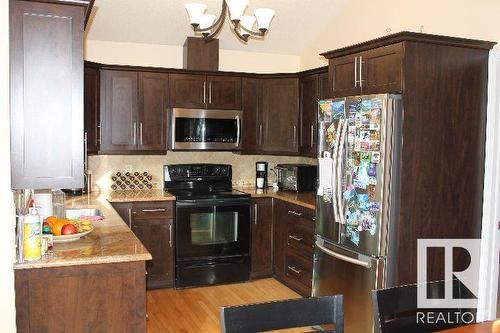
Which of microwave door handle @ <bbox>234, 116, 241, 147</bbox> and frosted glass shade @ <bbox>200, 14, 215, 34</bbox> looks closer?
frosted glass shade @ <bbox>200, 14, 215, 34</bbox>

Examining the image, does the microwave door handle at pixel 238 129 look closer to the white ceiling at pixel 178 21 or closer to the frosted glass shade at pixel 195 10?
the white ceiling at pixel 178 21

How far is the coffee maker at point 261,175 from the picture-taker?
5.42m

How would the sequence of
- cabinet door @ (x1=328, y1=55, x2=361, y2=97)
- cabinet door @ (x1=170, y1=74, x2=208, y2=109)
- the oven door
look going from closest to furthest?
cabinet door @ (x1=328, y1=55, x2=361, y2=97)
the oven door
cabinet door @ (x1=170, y1=74, x2=208, y2=109)

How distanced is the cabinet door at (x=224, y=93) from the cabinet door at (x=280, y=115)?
31cm

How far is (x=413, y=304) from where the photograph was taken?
184 centimetres

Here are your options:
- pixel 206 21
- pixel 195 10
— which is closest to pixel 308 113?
pixel 206 21

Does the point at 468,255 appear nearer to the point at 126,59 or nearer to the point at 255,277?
the point at 255,277

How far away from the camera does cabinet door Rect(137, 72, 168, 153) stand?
482cm

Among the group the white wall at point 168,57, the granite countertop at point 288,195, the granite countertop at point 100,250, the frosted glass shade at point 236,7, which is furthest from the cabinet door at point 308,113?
the granite countertop at point 100,250

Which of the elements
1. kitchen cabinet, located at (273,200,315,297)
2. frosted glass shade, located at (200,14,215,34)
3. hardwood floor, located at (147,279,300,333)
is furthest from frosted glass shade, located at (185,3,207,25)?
hardwood floor, located at (147,279,300,333)

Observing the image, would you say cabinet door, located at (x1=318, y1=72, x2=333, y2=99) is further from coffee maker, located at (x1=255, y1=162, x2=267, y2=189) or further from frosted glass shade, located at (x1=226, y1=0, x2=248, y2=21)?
frosted glass shade, located at (x1=226, y1=0, x2=248, y2=21)

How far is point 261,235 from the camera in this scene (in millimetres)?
5016

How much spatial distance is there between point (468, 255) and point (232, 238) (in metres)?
2.31

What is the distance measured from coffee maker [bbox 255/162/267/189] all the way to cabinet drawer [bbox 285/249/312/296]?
36.8 inches
